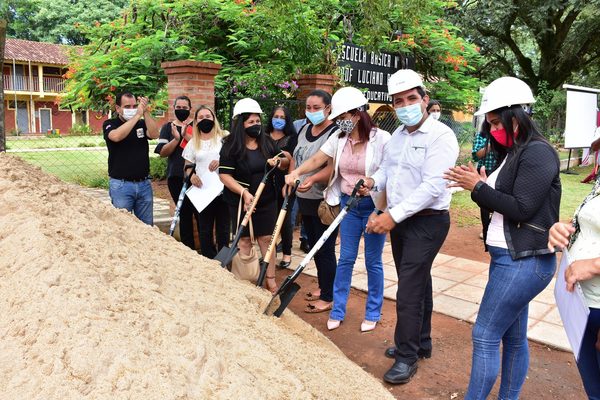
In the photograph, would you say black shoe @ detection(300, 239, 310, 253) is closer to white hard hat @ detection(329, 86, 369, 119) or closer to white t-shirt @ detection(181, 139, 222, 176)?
white t-shirt @ detection(181, 139, 222, 176)

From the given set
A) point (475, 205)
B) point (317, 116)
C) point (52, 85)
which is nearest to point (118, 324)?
point (317, 116)

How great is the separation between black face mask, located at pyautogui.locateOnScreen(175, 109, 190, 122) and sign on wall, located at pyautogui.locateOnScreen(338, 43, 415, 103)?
3438mm

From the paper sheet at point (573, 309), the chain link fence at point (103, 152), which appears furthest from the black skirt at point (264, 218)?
the paper sheet at point (573, 309)

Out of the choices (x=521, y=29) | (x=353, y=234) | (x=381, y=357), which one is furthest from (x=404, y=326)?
(x=521, y=29)

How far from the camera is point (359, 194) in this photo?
149 inches

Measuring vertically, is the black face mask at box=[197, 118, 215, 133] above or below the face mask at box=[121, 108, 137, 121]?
below

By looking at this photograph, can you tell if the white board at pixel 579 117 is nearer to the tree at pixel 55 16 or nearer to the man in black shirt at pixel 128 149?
the man in black shirt at pixel 128 149

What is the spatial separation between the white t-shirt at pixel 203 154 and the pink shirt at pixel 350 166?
153 cm

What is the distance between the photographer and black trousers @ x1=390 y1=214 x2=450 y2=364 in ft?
10.9

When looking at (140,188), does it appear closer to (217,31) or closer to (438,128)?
(438,128)

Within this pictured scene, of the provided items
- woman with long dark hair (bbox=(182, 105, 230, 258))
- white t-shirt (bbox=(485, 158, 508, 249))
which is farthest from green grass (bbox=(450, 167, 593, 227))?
white t-shirt (bbox=(485, 158, 508, 249))

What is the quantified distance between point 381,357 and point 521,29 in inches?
846

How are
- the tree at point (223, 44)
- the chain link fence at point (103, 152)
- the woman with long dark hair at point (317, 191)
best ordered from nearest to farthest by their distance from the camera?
the woman with long dark hair at point (317, 191) → the chain link fence at point (103, 152) → the tree at point (223, 44)

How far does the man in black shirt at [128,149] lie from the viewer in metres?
4.98
